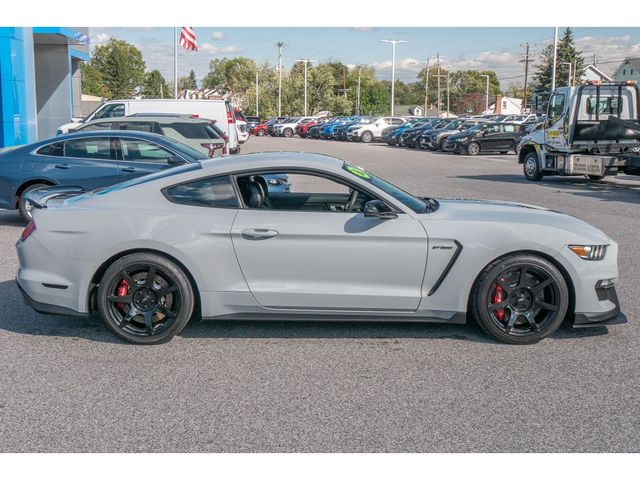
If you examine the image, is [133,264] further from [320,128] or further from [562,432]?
[320,128]

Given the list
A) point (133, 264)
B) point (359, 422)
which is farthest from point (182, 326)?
point (359, 422)

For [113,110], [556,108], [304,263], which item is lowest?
[304,263]

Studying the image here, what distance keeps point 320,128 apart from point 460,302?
56841 mm

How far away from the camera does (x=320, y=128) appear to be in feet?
202

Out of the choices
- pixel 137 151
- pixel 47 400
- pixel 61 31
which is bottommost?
pixel 47 400

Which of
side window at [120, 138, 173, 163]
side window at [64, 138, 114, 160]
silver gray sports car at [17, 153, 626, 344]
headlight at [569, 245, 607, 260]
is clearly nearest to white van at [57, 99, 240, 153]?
side window at [120, 138, 173, 163]

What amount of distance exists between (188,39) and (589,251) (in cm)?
3025

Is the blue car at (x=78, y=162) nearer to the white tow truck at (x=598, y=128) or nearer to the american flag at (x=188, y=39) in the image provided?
the white tow truck at (x=598, y=128)

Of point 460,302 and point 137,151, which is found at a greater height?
point 137,151

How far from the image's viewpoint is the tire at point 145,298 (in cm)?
548

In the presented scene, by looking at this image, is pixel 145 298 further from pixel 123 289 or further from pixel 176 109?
pixel 176 109

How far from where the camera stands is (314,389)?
472cm

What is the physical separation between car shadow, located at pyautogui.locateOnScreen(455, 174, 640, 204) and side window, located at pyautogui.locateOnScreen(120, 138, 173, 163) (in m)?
9.50

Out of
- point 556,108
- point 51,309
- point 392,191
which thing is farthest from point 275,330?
point 556,108
